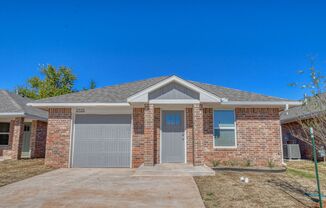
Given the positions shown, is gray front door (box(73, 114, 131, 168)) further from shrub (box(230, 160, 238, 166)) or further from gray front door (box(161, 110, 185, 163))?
shrub (box(230, 160, 238, 166))

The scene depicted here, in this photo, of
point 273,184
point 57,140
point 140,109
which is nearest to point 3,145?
point 57,140

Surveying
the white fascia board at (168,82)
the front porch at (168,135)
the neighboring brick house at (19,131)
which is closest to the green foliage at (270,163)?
the front porch at (168,135)

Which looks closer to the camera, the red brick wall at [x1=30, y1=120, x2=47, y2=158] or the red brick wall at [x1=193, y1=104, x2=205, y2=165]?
the red brick wall at [x1=193, y1=104, x2=205, y2=165]

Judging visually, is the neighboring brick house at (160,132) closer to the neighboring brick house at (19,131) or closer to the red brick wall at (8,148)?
the neighboring brick house at (19,131)

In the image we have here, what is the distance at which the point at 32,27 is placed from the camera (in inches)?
601

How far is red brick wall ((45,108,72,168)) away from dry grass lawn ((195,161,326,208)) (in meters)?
6.50

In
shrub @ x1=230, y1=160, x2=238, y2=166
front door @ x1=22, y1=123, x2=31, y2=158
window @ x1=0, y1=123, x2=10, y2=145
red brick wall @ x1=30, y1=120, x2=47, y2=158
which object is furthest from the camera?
front door @ x1=22, y1=123, x2=31, y2=158

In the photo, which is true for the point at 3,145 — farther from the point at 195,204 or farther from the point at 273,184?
the point at 273,184

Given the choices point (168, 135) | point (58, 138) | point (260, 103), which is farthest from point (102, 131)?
point (260, 103)

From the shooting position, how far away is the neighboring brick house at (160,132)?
32.3ft

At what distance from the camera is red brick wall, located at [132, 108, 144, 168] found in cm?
989

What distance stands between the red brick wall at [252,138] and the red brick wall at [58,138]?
21.9 ft

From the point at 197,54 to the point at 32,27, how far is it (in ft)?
45.5

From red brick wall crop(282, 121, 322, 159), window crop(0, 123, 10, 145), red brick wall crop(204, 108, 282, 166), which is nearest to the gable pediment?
red brick wall crop(204, 108, 282, 166)
